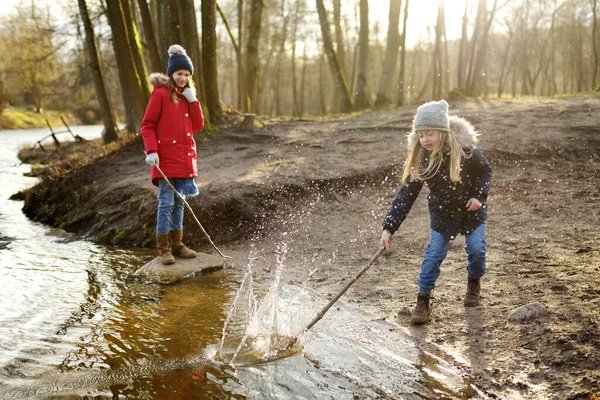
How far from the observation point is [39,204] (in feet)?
33.5

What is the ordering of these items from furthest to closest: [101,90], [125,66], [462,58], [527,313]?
[462,58]
[101,90]
[125,66]
[527,313]

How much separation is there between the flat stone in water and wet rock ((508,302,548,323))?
3308mm

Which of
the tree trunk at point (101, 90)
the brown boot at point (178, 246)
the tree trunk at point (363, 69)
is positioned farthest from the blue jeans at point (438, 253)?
the tree trunk at point (363, 69)

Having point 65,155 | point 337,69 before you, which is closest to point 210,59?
point 337,69

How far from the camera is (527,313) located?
13.2 ft

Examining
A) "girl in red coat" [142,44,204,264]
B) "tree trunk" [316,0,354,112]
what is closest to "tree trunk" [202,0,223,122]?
"tree trunk" [316,0,354,112]

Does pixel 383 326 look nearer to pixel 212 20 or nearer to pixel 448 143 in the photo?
pixel 448 143

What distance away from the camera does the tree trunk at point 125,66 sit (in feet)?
40.5

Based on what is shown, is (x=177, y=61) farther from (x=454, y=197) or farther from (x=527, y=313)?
(x=527, y=313)

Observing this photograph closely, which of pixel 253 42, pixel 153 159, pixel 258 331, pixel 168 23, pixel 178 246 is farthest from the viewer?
pixel 253 42

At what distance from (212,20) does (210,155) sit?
11.6 ft

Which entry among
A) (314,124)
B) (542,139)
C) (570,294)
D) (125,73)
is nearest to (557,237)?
(570,294)

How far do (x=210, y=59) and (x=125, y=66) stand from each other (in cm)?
236

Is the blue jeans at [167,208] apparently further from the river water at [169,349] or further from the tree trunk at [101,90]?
the tree trunk at [101,90]
